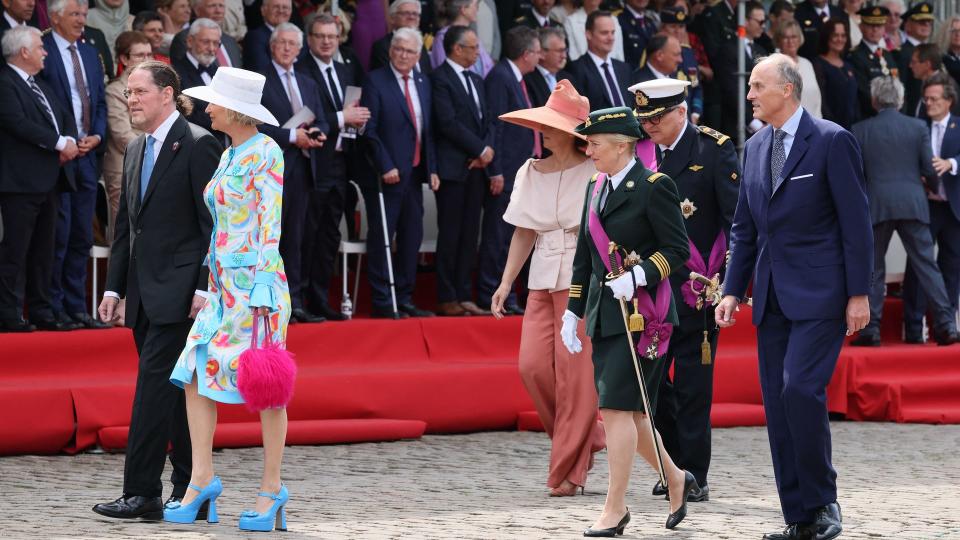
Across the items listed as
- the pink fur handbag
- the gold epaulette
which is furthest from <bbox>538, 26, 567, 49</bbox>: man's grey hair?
the pink fur handbag

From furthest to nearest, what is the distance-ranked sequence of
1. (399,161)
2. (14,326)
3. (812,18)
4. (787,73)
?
(812,18) < (399,161) < (14,326) < (787,73)

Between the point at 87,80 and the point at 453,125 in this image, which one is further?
the point at 453,125

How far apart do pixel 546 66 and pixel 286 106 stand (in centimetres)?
236

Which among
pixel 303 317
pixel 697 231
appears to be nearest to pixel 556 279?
pixel 697 231

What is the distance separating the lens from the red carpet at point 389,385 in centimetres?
914

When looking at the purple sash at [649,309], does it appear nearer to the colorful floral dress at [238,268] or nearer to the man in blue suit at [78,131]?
the colorful floral dress at [238,268]

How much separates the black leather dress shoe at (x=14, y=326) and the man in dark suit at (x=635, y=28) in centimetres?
552

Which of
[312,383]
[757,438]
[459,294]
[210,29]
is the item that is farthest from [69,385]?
[757,438]

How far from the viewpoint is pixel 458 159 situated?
11477mm

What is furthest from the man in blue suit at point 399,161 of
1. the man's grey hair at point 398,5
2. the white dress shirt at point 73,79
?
the white dress shirt at point 73,79

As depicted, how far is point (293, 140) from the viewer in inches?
415

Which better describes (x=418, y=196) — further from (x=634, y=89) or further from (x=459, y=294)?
(x=634, y=89)

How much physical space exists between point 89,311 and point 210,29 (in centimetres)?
202

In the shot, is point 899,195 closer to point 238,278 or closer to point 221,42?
point 221,42
